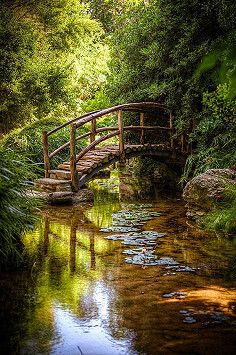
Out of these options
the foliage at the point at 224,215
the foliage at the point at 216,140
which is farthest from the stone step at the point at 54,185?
the foliage at the point at 224,215

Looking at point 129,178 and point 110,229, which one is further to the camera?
point 129,178

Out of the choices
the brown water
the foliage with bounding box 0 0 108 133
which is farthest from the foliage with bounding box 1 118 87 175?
the brown water

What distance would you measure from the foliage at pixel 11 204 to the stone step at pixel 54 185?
335cm

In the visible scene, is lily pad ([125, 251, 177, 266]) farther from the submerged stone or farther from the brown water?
the submerged stone

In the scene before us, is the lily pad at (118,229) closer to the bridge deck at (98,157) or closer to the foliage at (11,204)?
the foliage at (11,204)

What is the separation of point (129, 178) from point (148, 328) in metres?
9.77

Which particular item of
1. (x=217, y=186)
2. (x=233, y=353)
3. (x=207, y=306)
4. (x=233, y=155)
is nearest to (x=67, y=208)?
(x=217, y=186)

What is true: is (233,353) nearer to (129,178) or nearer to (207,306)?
(207,306)

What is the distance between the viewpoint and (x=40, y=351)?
2.43 m

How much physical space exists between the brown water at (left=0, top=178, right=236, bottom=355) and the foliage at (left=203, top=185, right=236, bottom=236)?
0.34m

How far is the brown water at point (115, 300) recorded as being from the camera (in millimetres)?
2545

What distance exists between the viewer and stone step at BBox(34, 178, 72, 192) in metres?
7.94

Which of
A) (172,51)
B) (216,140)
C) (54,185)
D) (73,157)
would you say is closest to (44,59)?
(172,51)

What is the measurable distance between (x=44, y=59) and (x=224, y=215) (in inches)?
491
